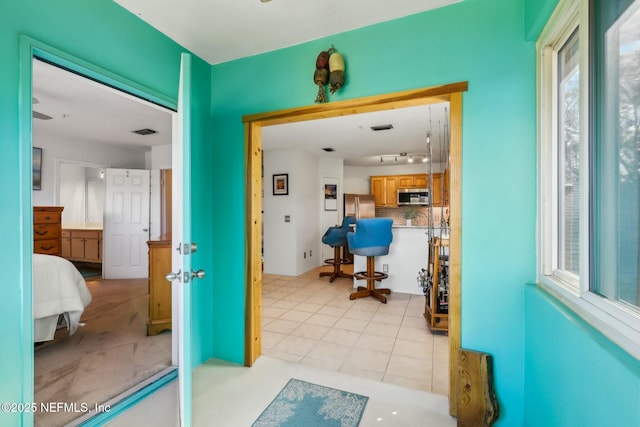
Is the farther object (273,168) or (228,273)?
(273,168)

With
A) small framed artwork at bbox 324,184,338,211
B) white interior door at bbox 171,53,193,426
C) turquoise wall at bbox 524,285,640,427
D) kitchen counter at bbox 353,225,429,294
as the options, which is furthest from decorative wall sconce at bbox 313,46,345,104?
A: small framed artwork at bbox 324,184,338,211

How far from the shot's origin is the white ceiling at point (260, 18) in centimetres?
173

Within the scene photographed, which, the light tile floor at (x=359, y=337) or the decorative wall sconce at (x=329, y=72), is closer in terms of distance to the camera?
the decorative wall sconce at (x=329, y=72)

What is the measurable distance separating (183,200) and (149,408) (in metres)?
1.42

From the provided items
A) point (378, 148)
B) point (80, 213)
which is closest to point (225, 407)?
point (378, 148)

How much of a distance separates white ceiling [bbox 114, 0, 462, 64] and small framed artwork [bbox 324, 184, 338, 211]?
4405 mm

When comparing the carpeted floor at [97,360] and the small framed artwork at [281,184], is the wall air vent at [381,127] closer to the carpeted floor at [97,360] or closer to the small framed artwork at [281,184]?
the small framed artwork at [281,184]

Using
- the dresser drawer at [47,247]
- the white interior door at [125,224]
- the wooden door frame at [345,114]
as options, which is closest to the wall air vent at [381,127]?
the wooden door frame at [345,114]

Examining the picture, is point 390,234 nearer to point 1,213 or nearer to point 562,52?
point 562,52

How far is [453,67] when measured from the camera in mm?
1730

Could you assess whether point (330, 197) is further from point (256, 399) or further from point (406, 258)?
point (256, 399)

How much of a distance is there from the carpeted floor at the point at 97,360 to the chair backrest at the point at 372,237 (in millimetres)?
2354

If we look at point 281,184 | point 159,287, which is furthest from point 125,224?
point 159,287

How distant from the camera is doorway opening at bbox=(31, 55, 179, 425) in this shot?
2.03 metres
